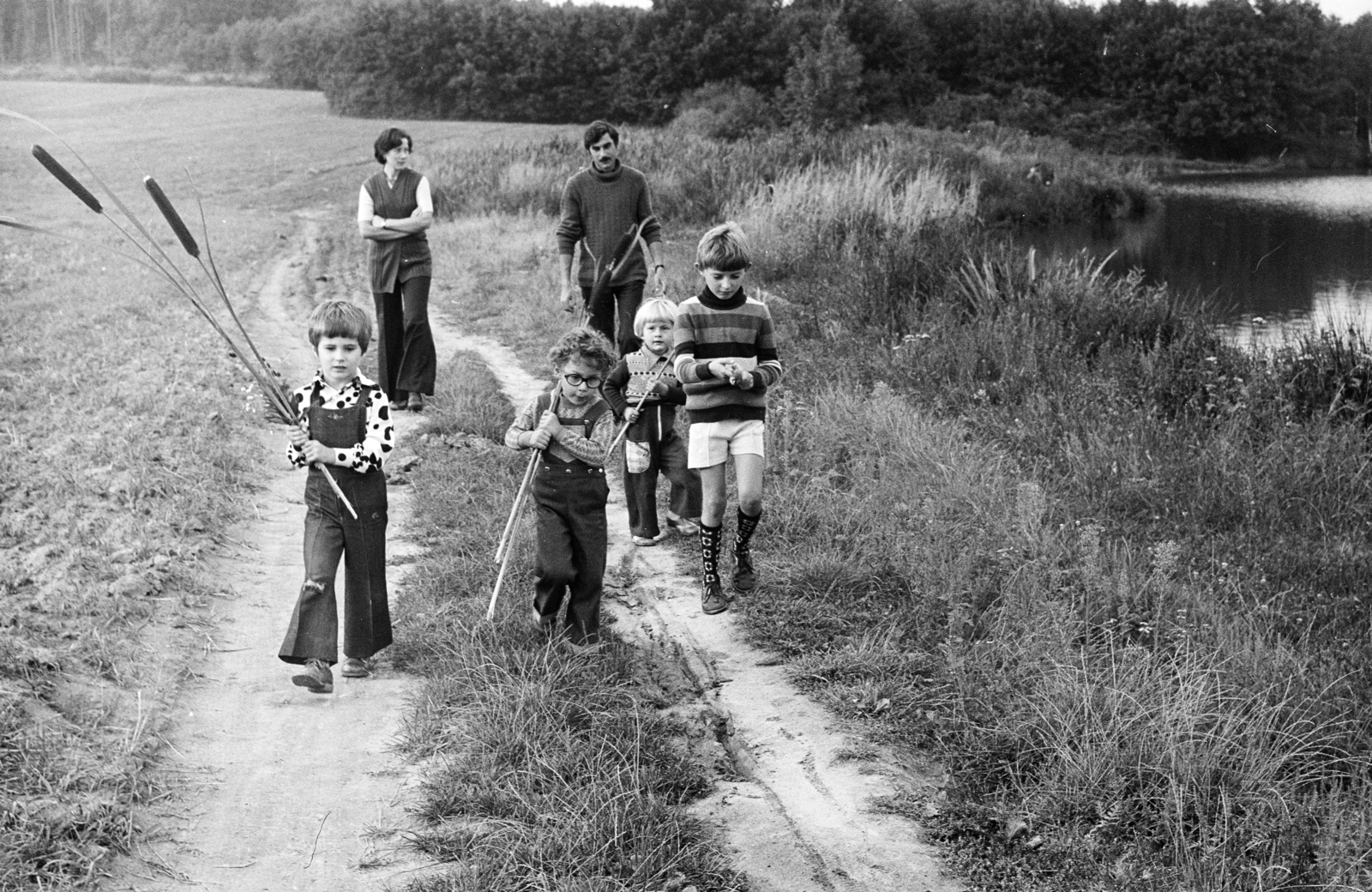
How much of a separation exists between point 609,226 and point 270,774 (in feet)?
15.8

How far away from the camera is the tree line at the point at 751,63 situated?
25.3m

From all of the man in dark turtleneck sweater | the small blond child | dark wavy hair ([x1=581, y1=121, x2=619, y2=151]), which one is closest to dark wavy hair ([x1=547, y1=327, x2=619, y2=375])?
the small blond child

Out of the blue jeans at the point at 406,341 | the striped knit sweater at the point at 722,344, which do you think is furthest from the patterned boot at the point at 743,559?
the blue jeans at the point at 406,341

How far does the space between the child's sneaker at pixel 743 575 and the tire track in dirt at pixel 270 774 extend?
1.55 meters

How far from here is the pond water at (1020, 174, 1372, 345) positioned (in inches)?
578

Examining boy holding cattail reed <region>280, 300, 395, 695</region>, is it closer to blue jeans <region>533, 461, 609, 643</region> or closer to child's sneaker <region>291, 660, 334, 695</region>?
child's sneaker <region>291, 660, 334, 695</region>

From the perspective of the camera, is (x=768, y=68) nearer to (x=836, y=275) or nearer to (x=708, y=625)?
(x=836, y=275)

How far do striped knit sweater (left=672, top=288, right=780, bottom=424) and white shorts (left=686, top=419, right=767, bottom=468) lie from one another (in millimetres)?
31

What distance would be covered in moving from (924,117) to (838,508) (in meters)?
30.6

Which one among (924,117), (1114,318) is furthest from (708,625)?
(924,117)

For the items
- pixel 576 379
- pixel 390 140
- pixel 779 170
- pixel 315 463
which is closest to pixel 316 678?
pixel 315 463

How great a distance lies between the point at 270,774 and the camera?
4207mm

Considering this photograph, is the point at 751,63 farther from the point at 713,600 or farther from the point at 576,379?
the point at 576,379

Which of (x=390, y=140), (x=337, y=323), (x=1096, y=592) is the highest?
(x=390, y=140)
